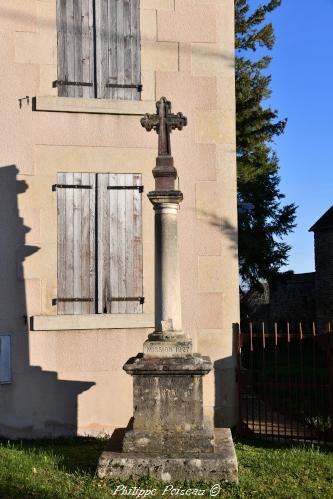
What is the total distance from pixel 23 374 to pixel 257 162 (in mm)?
14711

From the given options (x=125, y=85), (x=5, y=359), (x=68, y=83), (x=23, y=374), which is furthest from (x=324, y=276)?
(x=5, y=359)

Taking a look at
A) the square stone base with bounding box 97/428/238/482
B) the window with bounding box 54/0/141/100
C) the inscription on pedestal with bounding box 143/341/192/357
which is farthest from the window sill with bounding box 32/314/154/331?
the window with bounding box 54/0/141/100

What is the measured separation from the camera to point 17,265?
802 cm

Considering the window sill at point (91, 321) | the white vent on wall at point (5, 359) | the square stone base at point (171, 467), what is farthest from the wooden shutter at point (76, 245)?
the square stone base at point (171, 467)

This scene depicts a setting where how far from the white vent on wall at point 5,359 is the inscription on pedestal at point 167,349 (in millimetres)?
2572

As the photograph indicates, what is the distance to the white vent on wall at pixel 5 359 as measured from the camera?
311 inches

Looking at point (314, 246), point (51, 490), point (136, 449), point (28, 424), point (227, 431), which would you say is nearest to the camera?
point (51, 490)

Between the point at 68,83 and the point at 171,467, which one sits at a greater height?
the point at 68,83

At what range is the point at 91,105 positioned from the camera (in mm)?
8180

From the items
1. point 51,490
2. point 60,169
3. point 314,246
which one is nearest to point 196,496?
point 51,490

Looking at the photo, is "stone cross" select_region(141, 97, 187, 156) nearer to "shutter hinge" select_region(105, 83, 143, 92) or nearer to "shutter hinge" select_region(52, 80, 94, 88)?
"shutter hinge" select_region(105, 83, 143, 92)

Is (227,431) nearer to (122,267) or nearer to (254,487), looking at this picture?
(254,487)

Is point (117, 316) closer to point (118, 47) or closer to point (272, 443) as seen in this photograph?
point (272, 443)

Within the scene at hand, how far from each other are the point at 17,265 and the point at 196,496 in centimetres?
388
